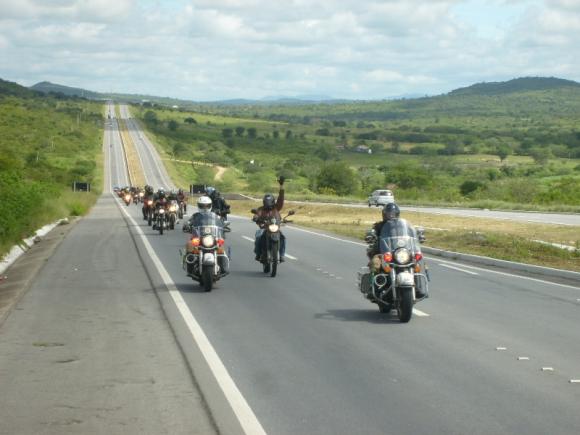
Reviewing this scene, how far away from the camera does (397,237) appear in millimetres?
13039

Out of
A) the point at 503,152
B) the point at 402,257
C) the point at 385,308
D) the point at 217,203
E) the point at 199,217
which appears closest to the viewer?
the point at 402,257

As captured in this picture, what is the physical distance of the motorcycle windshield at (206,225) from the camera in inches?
637

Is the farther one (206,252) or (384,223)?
(206,252)

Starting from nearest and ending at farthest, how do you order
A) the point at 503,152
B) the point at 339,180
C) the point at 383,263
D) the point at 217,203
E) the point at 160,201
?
the point at 383,263, the point at 217,203, the point at 160,201, the point at 339,180, the point at 503,152

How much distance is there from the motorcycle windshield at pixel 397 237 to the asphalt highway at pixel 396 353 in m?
0.96

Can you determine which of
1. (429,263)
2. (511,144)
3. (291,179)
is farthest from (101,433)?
(511,144)

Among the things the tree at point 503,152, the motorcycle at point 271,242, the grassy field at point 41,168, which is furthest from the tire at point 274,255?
the tree at point 503,152

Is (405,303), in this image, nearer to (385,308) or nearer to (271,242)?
(385,308)

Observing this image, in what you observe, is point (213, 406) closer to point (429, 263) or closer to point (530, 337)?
point (530, 337)

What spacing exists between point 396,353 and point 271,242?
8395mm

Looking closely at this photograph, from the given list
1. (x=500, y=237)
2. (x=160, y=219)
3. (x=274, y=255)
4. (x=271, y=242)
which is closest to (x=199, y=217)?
(x=271, y=242)

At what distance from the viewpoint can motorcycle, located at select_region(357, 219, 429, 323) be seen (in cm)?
1254

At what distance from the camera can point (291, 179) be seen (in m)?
116

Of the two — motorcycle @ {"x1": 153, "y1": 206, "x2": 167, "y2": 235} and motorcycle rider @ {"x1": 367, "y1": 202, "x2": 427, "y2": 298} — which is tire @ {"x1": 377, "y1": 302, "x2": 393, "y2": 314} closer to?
motorcycle rider @ {"x1": 367, "y1": 202, "x2": 427, "y2": 298}
